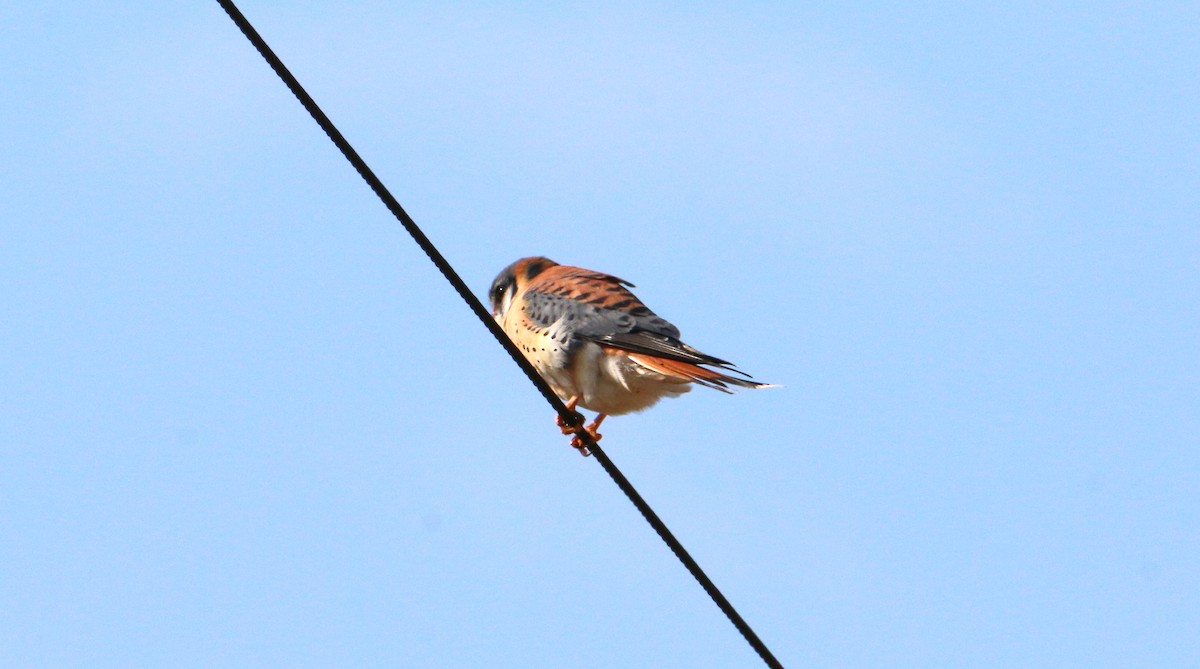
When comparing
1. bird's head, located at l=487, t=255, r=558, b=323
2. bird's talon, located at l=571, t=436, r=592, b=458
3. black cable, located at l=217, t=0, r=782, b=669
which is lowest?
black cable, located at l=217, t=0, r=782, b=669

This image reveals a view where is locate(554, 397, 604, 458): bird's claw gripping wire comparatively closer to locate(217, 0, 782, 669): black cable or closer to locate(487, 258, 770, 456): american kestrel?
locate(487, 258, 770, 456): american kestrel

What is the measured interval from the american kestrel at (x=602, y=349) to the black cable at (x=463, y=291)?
1.43 meters

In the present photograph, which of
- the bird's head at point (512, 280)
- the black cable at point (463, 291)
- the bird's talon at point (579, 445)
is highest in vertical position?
the bird's head at point (512, 280)

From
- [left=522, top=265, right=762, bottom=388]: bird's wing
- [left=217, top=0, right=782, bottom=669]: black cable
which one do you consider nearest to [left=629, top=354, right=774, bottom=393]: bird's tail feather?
[left=522, top=265, right=762, bottom=388]: bird's wing

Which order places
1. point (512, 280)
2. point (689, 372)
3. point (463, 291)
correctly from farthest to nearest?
point (512, 280)
point (689, 372)
point (463, 291)

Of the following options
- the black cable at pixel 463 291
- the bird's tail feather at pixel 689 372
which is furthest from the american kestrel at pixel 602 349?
the black cable at pixel 463 291

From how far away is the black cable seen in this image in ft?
13.1

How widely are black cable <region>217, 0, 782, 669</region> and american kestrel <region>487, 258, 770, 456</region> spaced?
143 centimetres

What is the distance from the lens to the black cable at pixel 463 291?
3988 millimetres

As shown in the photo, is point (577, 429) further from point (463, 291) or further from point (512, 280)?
point (463, 291)

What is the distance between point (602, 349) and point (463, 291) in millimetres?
2508

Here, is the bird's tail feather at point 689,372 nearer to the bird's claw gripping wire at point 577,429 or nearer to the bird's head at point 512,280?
the bird's claw gripping wire at point 577,429

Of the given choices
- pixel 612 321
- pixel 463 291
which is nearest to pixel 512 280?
pixel 612 321

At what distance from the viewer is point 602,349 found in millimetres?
6977
